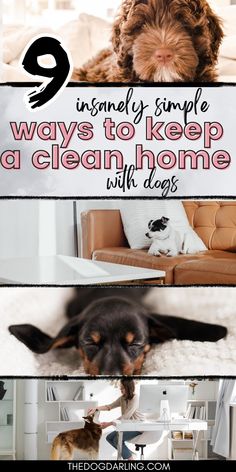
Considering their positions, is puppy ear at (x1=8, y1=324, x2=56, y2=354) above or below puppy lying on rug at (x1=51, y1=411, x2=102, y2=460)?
above

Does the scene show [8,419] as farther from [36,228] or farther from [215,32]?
[215,32]

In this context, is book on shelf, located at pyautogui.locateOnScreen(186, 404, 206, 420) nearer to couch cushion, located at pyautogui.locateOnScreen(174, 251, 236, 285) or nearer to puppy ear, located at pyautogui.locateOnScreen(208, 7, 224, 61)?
couch cushion, located at pyautogui.locateOnScreen(174, 251, 236, 285)

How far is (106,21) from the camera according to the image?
3053 mm

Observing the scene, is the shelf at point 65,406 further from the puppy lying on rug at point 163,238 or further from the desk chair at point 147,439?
the puppy lying on rug at point 163,238

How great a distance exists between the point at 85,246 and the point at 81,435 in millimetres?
602

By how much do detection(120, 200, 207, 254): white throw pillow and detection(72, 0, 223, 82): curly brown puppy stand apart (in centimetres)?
39

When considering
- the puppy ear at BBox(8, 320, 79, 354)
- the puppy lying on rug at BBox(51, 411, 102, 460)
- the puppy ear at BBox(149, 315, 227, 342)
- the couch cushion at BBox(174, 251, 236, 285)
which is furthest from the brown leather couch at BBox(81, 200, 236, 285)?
the puppy lying on rug at BBox(51, 411, 102, 460)

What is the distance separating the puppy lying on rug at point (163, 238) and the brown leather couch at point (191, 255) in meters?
0.02

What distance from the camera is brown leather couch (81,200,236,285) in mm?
3027

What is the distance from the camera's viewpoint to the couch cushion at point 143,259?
9.94 ft

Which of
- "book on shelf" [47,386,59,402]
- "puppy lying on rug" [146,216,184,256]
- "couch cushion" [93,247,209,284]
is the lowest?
"book on shelf" [47,386,59,402]

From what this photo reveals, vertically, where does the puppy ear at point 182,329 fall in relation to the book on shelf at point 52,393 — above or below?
above

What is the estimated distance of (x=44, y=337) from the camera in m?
3.09

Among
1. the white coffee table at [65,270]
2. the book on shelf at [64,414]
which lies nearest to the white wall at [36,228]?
the white coffee table at [65,270]
